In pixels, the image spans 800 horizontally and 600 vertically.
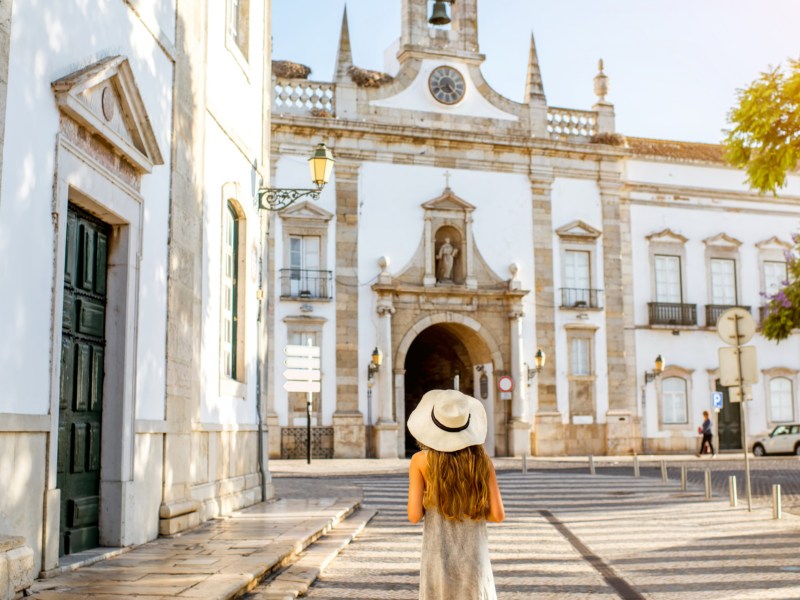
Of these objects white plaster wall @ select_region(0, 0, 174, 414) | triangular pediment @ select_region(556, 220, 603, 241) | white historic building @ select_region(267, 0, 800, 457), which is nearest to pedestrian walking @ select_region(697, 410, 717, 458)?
white historic building @ select_region(267, 0, 800, 457)

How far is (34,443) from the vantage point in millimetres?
6699

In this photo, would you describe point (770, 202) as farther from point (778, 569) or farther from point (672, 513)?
point (778, 569)

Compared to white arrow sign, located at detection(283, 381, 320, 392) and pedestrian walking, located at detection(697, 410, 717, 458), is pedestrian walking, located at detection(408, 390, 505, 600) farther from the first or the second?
pedestrian walking, located at detection(697, 410, 717, 458)

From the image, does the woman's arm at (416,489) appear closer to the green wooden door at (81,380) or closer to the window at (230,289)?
the green wooden door at (81,380)

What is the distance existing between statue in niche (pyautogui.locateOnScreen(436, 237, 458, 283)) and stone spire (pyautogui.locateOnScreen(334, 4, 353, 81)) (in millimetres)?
5573

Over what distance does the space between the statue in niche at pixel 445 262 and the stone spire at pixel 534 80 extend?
217 inches

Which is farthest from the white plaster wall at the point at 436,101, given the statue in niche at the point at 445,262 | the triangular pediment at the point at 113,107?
the triangular pediment at the point at 113,107

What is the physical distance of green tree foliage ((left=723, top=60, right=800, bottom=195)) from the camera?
1242 centimetres

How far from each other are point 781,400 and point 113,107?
2961 centimetres

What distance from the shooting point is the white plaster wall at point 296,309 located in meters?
27.6

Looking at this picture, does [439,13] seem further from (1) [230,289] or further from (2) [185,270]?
(2) [185,270]

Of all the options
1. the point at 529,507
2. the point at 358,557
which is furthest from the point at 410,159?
the point at 358,557

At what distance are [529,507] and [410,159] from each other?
55.8ft

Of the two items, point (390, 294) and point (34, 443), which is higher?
point (390, 294)
